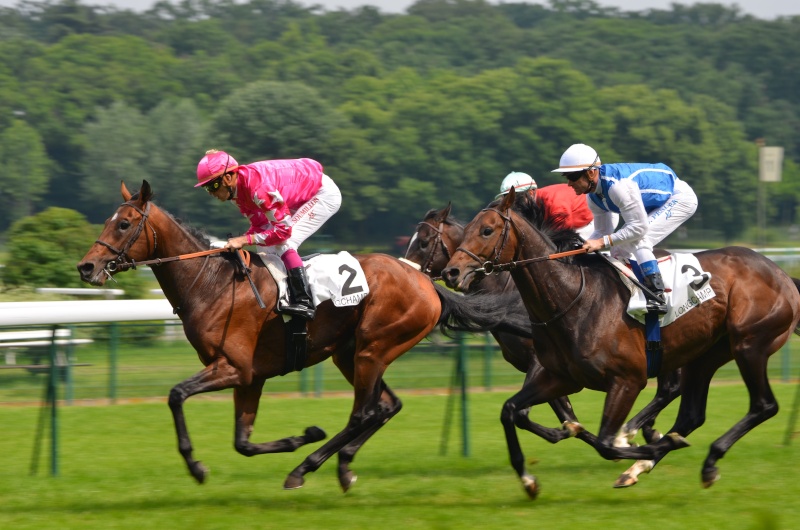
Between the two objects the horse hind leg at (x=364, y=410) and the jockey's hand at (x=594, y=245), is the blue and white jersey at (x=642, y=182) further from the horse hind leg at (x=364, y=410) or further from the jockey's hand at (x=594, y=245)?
the horse hind leg at (x=364, y=410)

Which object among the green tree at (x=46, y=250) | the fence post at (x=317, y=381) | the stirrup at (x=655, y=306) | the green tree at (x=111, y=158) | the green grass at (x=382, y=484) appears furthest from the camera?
the green tree at (x=111, y=158)

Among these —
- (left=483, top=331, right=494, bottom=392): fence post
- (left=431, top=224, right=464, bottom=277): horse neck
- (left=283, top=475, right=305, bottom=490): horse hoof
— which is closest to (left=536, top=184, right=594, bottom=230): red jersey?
(left=431, top=224, right=464, bottom=277): horse neck

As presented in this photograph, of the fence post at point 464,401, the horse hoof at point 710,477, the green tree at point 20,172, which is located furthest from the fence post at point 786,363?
the green tree at point 20,172

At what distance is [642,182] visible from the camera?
21.3 ft

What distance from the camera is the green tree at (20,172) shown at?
52.9 metres

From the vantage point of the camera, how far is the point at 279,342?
642cm

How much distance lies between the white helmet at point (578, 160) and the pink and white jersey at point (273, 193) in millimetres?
1475

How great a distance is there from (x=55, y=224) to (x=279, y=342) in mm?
8432

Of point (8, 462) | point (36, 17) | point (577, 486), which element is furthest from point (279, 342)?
point (36, 17)

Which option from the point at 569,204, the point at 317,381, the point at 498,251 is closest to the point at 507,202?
the point at 498,251

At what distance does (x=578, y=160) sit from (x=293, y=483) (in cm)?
232

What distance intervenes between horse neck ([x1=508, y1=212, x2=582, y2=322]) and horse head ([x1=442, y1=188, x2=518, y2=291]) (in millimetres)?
59

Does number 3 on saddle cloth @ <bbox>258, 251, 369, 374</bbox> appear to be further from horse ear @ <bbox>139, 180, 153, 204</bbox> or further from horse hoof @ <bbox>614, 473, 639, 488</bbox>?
horse hoof @ <bbox>614, 473, 639, 488</bbox>

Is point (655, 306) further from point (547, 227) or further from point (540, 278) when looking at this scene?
point (547, 227)
